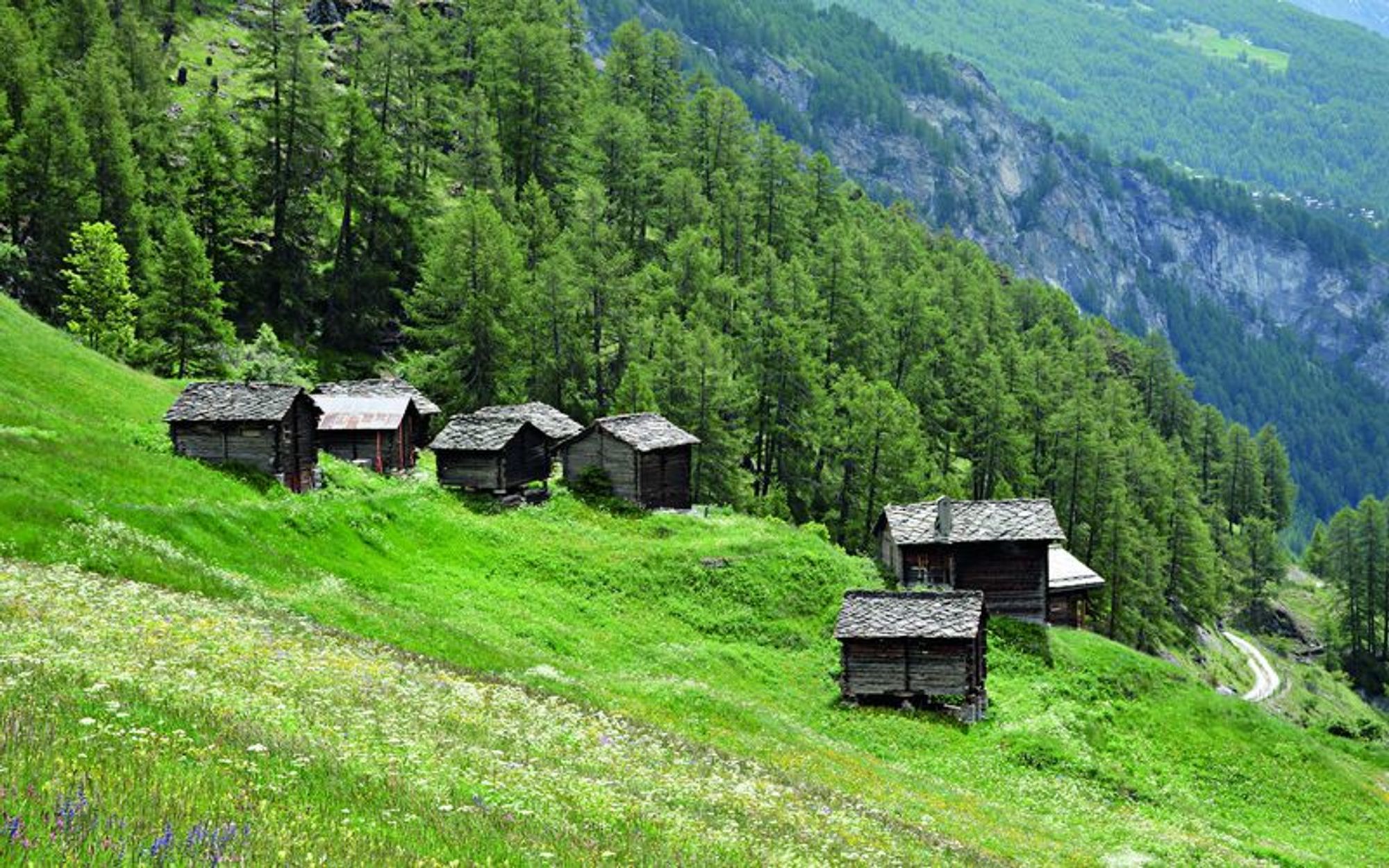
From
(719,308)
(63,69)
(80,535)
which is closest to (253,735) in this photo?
(80,535)

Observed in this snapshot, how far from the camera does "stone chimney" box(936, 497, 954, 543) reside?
58094mm

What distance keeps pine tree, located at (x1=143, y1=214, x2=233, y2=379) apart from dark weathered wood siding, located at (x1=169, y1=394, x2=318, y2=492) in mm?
24677

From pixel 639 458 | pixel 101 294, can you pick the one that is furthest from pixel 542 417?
pixel 101 294

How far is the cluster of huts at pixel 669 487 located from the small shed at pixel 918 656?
0.17 feet

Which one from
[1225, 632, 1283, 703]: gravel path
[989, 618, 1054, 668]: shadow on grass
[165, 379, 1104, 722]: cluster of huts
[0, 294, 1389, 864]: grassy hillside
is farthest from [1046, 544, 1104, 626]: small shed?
[1225, 632, 1283, 703]: gravel path

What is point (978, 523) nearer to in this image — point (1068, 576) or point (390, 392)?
point (1068, 576)

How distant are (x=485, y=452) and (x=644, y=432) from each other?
8788 mm

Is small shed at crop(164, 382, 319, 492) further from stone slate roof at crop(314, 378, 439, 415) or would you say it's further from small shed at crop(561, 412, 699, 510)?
small shed at crop(561, 412, 699, 510)

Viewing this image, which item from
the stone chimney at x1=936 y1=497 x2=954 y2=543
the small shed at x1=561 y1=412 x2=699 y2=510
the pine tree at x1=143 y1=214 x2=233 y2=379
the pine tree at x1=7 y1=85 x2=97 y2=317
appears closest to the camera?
the stone chimney at x1=936 y1=497 x2=954 y2=543

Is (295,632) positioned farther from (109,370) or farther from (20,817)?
(109,370)

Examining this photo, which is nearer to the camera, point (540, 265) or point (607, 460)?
point (607, 460)

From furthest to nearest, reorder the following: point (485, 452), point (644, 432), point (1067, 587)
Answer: point (1067, 587) < point (644, 432) < point (485, 452)

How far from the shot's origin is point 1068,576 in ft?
231

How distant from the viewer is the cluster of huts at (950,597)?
45625 mm
